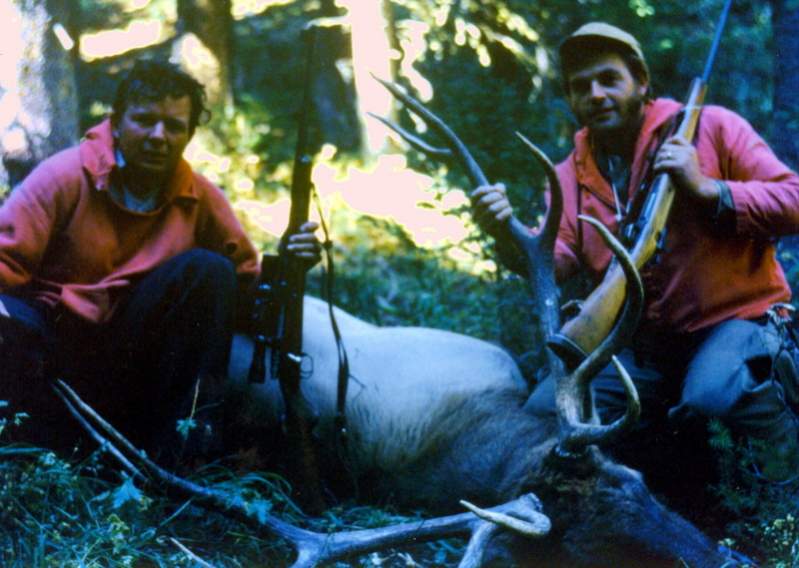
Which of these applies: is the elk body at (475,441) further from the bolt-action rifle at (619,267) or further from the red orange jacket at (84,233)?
the red orange jacket at (84,233)

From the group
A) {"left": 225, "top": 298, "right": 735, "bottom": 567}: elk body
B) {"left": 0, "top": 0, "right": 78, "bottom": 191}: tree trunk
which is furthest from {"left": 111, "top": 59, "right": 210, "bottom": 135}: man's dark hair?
{"left": 225, "top": 298, "right": 735, "bottom": 567}: elk body

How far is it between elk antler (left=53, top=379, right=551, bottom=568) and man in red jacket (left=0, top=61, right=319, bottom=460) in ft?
1.41

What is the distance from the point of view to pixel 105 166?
403 centimetres

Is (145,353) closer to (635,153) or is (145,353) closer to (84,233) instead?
(84,233)

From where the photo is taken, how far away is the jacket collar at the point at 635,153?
4.14 m

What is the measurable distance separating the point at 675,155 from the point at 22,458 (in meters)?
2.51

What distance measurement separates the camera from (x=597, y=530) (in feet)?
10.6

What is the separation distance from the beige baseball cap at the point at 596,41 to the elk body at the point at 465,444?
1329 mm

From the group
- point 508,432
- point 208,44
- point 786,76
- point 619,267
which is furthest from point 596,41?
point 208,44

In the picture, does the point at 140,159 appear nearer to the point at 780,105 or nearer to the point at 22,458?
the point at 22,458

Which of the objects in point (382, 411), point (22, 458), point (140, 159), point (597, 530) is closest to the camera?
point (597, 530)

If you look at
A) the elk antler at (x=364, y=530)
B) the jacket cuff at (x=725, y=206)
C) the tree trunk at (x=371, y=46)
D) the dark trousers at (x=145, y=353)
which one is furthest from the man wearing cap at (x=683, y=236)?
the tree trunk at (x=371, y=46)

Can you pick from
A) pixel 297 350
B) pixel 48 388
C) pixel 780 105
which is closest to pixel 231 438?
pixel 297 350

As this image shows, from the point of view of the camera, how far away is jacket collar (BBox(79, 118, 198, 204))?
4.02m
